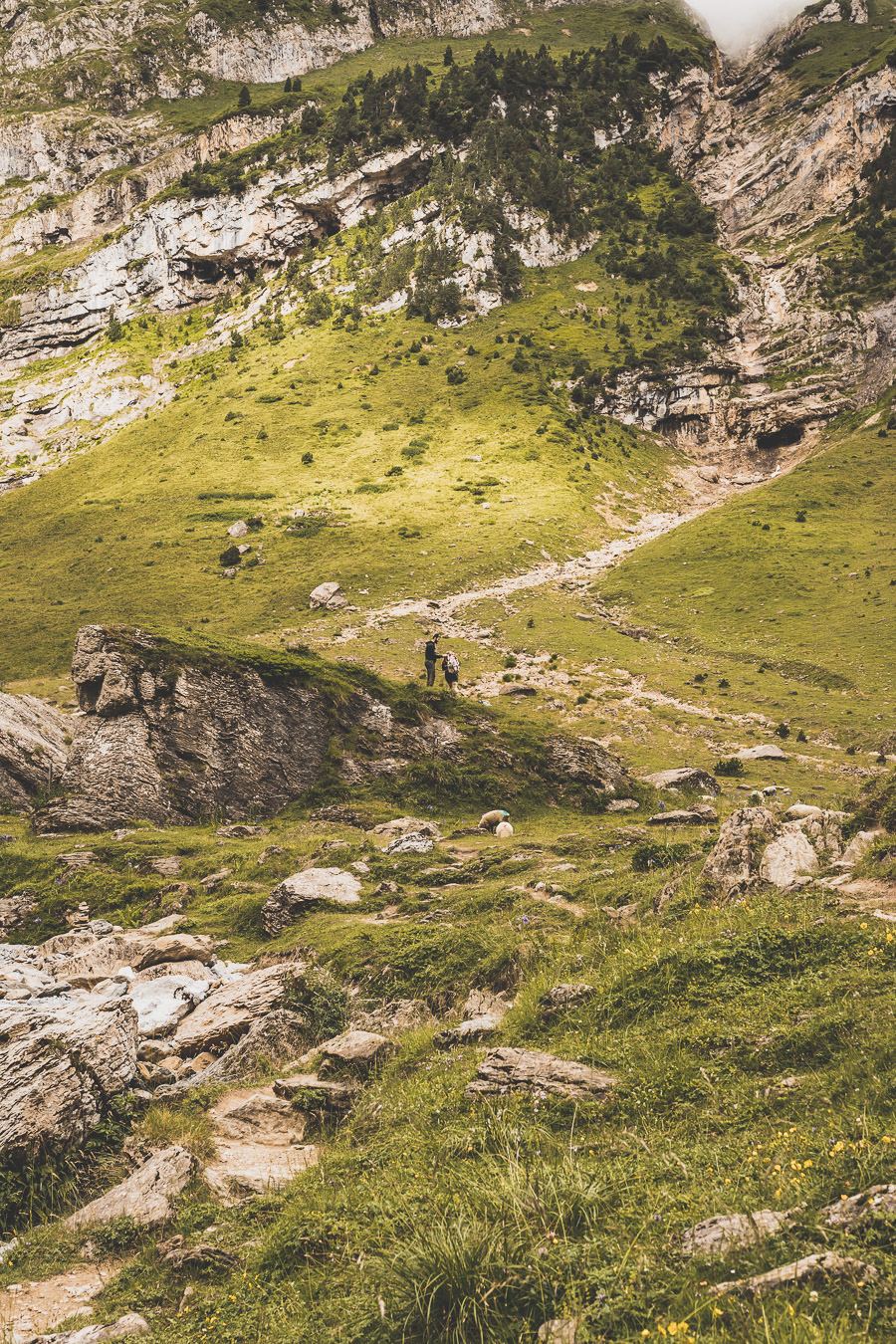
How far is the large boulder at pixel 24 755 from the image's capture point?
62.4 feet

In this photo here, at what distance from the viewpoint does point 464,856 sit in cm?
1479

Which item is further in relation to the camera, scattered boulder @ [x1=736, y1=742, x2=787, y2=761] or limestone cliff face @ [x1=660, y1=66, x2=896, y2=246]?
limestone cliff face @ [x1=660, y1=66, x2=896, y2=246]

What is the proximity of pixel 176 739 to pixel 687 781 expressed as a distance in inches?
565

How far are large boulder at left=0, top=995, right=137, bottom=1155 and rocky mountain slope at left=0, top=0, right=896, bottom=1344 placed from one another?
48 mm

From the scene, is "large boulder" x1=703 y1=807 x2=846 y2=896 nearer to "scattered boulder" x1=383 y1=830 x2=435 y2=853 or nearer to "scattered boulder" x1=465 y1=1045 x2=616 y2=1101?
"scattered boulder" x1=465 y1=1045 x2=616 y2=1101

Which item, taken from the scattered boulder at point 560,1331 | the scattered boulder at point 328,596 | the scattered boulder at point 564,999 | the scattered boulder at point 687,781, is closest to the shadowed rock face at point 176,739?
the scattered boulder at point 687,781

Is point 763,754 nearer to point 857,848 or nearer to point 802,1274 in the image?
point 857,848

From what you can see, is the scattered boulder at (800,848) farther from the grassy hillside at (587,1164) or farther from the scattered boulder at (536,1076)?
the scattered boulder at (536,1076)

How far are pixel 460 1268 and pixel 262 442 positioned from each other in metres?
82.6

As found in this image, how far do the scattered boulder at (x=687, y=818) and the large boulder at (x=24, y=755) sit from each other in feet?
51.4

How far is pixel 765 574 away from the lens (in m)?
45.6

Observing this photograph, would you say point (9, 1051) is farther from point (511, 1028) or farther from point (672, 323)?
point (672, 323)

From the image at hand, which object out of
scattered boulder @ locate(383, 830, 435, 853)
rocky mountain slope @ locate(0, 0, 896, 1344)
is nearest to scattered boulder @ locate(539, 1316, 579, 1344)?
rocky mountain slope @ locate(0, 0, 896, 1344)

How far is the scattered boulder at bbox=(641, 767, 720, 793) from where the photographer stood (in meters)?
21.0
